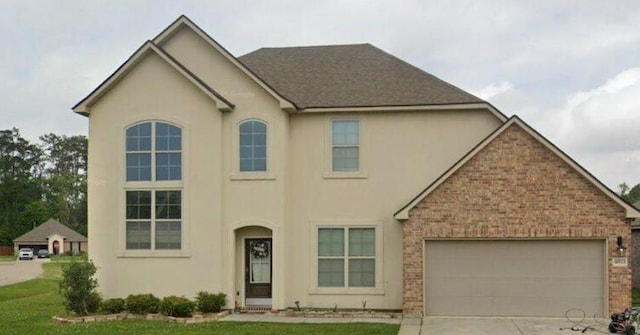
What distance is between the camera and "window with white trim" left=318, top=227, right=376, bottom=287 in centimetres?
1992

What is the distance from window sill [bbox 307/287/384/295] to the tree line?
296 ft

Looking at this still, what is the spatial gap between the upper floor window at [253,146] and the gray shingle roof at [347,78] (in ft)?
4.65

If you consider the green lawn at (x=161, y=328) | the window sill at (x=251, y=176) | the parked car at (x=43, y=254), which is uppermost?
the window sill at (x=251, y=176)

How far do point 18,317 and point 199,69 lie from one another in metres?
9.03

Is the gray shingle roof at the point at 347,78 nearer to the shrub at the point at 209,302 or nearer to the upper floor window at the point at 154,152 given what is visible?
the upper floor window at the point at 154,152

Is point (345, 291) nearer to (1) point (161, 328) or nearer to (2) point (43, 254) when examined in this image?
(1) point (161, 328)

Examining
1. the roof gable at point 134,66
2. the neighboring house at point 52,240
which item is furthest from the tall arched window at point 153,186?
the neighboring house at point 52,240

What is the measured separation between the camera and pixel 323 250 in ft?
66.2

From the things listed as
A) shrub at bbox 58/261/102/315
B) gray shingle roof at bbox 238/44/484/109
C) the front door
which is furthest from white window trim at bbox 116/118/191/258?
gray shingle roof at bbox 238/44/484/109

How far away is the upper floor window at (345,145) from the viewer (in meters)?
20.3

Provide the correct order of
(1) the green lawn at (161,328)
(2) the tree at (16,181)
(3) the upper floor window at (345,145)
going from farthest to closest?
1. (2) the tree at (16,181)
2. (3) the upper floor window at (345,145)
3. (1) the green lawn at (161,328)

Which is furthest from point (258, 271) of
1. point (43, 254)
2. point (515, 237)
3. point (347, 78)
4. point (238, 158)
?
point (43, 254)

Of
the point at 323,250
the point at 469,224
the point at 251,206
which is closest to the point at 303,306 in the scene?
the point at 323,250

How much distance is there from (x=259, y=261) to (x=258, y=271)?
0.30 meters
